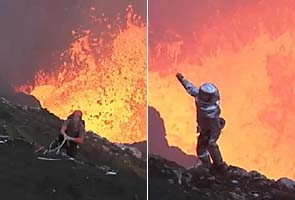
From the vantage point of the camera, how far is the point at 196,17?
8375 mm

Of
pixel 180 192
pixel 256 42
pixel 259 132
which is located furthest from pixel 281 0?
pixel 180 192

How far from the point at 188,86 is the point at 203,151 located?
564 mm

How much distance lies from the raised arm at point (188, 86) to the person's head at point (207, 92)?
43 mm

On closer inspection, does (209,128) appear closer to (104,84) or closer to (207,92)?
(207,92)

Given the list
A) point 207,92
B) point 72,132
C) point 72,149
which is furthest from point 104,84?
point 207,92

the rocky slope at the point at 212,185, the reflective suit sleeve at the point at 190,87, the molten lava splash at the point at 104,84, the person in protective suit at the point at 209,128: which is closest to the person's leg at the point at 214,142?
the person in protective suit at the point at 209,128

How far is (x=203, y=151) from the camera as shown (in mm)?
8227

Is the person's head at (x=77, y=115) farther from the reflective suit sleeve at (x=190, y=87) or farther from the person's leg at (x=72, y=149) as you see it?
the reflective suit sleeve at (x=190, y=87)

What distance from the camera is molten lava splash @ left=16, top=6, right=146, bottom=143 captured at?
828cm

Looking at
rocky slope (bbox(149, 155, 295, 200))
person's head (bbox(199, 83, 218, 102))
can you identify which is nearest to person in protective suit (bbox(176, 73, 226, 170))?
person's head (bbox(199, 83, 218, 102))

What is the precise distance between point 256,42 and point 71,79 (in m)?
1.60

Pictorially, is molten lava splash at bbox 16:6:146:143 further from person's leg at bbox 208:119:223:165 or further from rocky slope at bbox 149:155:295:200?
person's leg at bbox 208:119:223:165

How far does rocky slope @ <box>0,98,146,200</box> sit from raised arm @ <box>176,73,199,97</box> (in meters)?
0.68

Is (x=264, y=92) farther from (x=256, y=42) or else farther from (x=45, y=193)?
(x=45, y=193)
